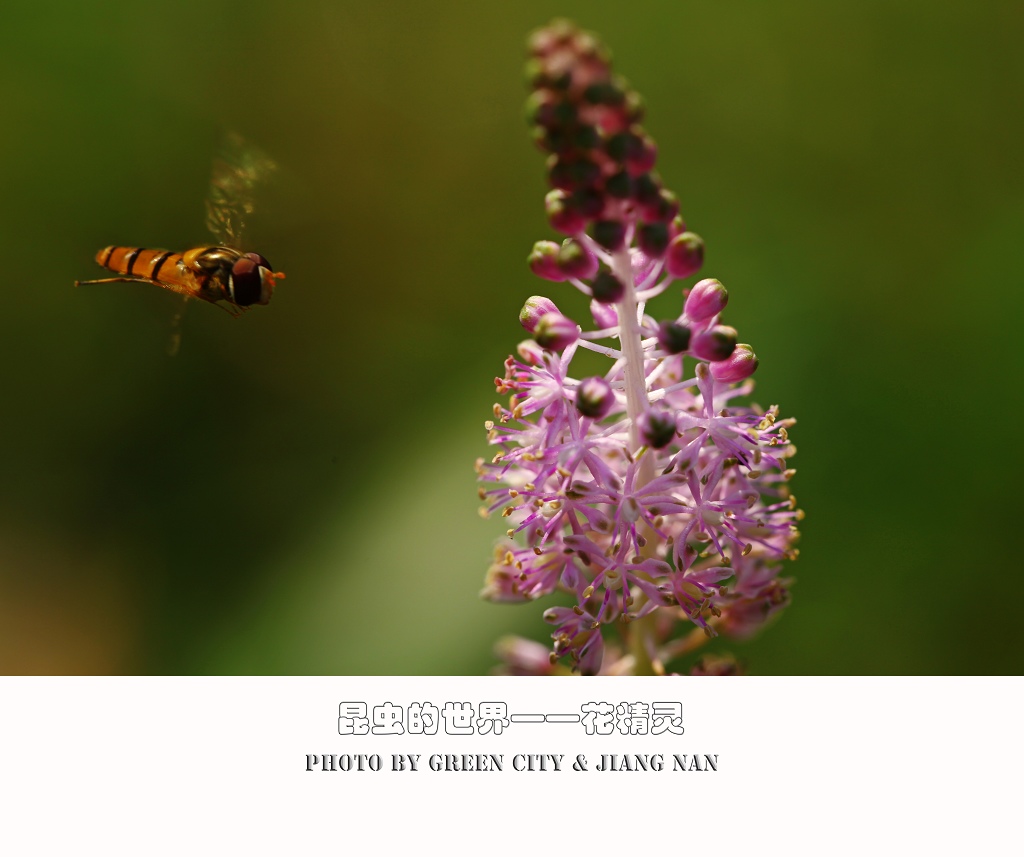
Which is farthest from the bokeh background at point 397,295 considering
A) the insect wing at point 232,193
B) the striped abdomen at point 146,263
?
the insect wing at point 232,193

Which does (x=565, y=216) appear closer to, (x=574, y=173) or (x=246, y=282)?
(x=574, y=173)

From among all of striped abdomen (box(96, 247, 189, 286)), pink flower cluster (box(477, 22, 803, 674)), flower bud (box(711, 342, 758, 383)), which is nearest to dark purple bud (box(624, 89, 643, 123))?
pink flower cluster (box(477, 22, 803, 674))

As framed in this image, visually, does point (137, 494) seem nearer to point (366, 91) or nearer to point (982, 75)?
point (366, 91)

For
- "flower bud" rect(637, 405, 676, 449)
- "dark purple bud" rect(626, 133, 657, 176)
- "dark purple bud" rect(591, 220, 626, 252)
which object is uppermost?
"dark purple bud" rect(626, 133, 657, 176)

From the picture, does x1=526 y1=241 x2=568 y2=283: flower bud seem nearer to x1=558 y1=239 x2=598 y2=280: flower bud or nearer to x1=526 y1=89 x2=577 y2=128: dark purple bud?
x1=558 y1=239 x2=598 y2=280: flower bud

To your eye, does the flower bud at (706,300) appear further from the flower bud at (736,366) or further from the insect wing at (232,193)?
the insect wing at (232,193)
